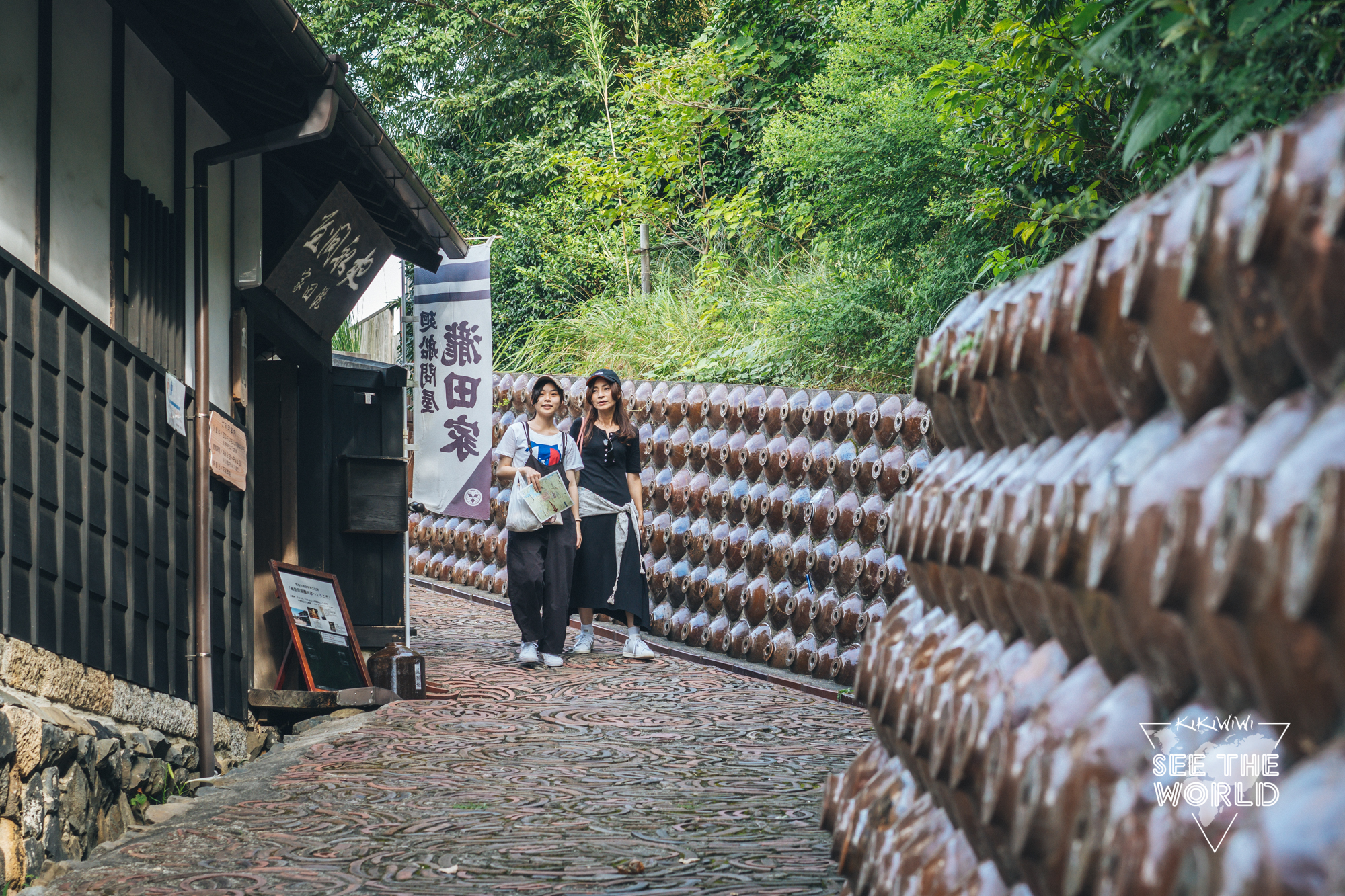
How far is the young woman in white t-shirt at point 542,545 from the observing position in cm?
862

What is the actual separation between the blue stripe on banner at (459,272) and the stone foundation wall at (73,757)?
4.88 m

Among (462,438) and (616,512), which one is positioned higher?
(462,438)

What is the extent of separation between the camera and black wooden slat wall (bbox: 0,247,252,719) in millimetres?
4203

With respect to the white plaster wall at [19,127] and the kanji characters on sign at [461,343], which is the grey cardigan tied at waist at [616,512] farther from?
the white plaster wall at [19,127]

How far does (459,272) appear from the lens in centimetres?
971

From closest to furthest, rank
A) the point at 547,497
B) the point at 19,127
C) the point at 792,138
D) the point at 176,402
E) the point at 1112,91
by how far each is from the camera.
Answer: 1. the point at 19,127
2. the point at 176,402
3. the point at 1112,91
4. the point at 547,497
5. the point at 792,138

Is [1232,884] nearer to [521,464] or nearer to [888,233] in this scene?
[521,464]

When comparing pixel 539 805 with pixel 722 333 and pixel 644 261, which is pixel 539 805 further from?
pixel 644 261

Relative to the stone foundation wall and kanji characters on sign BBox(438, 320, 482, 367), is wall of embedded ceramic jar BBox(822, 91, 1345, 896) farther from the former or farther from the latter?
kanji characters on sign BBox(438, 320, 482, 367)

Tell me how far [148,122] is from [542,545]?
161 inches

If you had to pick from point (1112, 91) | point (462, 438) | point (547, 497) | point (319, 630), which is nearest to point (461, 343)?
point (462, 438)

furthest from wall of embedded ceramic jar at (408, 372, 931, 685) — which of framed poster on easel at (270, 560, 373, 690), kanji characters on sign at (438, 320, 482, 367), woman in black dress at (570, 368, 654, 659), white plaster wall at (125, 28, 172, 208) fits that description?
white plaster wall at (125, 28, 172, 208)

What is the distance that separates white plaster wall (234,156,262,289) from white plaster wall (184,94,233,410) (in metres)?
0.07

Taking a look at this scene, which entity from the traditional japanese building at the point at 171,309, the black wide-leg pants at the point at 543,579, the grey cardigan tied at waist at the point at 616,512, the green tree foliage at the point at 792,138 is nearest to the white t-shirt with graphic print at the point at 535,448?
the grey cardigan tied at waist at the point at 616,512
